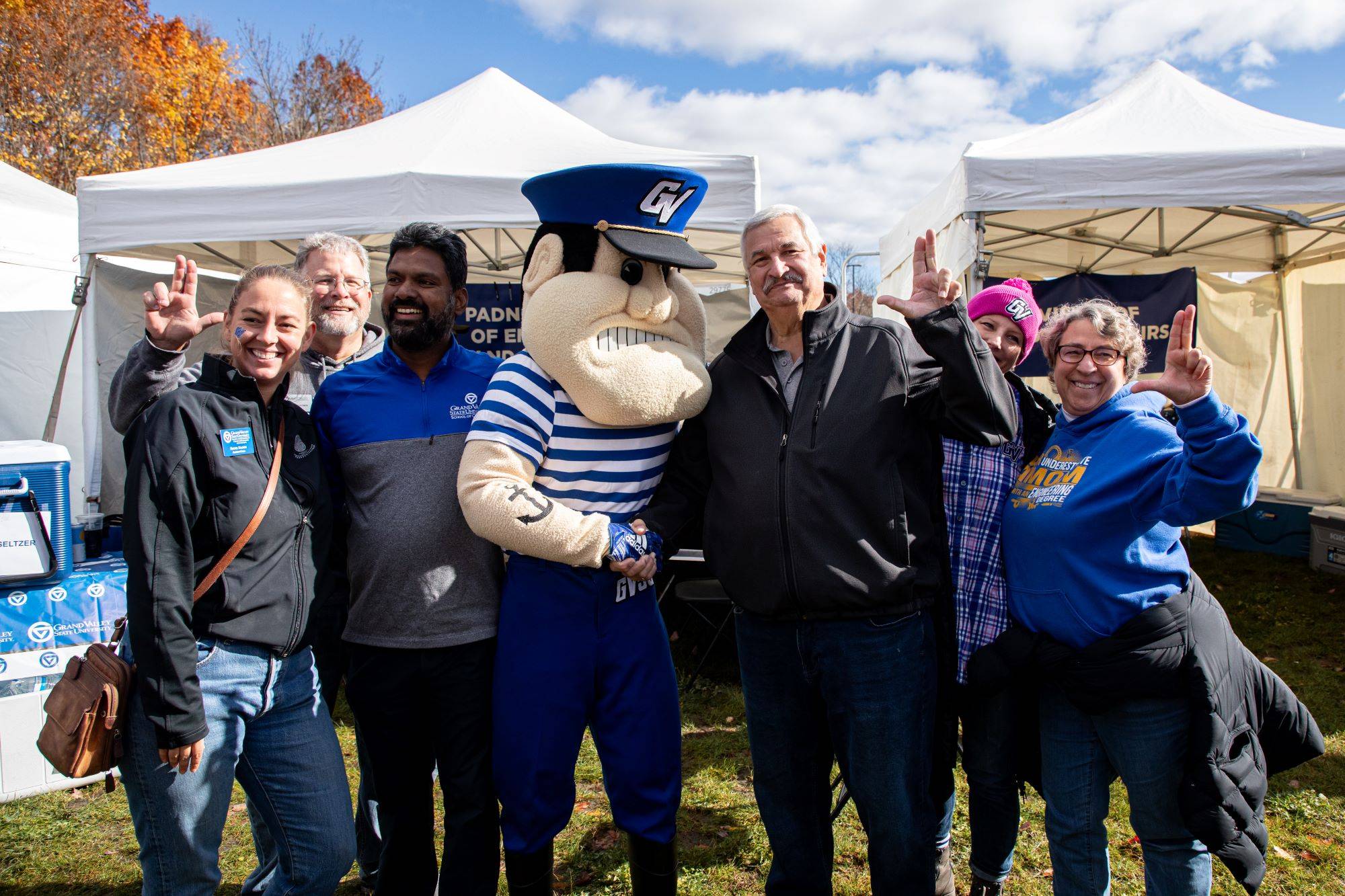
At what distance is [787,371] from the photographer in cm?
204

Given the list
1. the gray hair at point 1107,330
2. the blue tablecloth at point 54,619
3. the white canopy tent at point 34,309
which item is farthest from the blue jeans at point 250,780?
the white canopy tent at point 34,309

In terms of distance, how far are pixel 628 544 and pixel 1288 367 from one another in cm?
916

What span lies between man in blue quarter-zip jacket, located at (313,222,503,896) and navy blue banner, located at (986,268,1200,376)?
6.28m

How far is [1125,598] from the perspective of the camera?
184 centimetres

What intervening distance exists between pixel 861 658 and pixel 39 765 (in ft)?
11.6

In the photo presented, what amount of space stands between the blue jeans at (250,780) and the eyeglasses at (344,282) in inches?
49.8

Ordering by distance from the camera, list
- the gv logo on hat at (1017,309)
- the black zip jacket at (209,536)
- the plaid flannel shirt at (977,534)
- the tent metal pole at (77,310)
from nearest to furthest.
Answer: the black zip jacket at (209,536) → the plaid flannel shirt at (977,534) → the gv logo on hat at (1017,309) → the tent metal pole at (77,310)

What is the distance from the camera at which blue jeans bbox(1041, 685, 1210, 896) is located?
1850mm

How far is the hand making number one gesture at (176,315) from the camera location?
180 cm

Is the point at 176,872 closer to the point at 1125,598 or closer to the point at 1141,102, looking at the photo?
the point at 1125,598

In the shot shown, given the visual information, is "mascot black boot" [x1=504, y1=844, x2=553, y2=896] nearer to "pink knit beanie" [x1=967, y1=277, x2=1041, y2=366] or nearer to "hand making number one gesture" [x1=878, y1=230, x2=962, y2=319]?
"hand making number one gesture" [x1=878, y1=230, x2=962, y2=319]

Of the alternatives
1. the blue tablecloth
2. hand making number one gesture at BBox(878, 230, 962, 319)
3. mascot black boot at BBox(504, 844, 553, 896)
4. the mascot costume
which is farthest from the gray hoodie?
hand making number one gesture at BBox(878, 230, 962, 319)

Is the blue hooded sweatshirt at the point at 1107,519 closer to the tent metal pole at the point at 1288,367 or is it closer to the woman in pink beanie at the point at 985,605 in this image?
the woman in pink beanie at the point at 985,605

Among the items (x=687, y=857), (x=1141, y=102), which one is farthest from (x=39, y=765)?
(x=1141, y=102)
